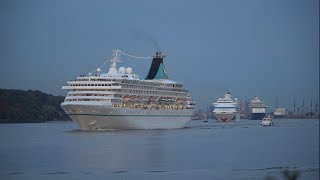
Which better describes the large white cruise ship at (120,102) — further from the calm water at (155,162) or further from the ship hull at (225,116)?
the ship hull at (225,116)

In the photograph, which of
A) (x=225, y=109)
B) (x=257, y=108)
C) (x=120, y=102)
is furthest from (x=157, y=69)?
(x=257, y=108)

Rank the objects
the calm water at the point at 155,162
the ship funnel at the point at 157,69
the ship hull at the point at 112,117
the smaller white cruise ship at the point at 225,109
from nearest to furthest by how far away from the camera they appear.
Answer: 1. the calm water at the point at 155,162
2. the ship hull at the point at 112,117
3. the ship funnel at the point at 157,69
4. the smaller white cruise ship at the point at 225,109

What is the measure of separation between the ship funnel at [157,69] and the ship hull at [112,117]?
10739 mm

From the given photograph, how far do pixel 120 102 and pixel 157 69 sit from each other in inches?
658

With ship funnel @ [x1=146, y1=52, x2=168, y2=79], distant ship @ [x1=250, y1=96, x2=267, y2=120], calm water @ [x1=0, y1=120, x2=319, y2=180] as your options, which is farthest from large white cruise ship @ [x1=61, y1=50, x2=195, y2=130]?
distant ship @ [x1=250, y1=96, x2=267, y2=120]

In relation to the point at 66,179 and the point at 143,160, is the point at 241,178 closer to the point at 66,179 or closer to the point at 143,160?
the point at 66,179

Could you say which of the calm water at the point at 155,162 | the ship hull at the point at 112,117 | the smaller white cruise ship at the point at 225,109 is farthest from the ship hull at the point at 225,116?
the calm water at the point at 155,162

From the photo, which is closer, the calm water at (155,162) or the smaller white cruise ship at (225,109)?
the calm water at (155,162)

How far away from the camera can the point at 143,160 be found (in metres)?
26.9

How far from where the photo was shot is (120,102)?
51.7m

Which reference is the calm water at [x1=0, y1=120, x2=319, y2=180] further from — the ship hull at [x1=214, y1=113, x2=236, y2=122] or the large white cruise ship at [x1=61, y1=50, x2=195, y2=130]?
the ship hull at [x1=214, y1=113, x2=236, y2=122]

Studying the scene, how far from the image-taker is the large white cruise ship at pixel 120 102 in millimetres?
50375

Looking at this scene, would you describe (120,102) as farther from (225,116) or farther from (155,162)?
(225,116)

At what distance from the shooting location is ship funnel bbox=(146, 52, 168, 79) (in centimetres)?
6706
